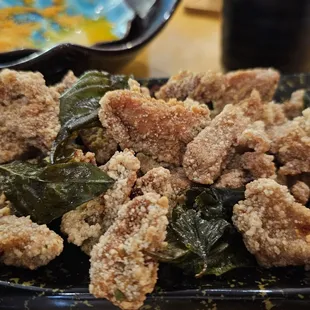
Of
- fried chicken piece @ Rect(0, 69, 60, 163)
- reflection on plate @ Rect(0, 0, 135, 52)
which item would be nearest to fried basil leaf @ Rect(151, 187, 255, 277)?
fried chicken piece @ Rect(0, 69, 60, 163)

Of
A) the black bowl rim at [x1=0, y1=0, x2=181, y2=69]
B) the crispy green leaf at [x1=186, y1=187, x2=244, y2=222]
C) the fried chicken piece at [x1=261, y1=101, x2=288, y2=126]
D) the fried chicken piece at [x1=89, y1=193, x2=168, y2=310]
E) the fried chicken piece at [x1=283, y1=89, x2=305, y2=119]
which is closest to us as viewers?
the fried chicken piece at [x1=89, y1=193, x2=168, y2=310]

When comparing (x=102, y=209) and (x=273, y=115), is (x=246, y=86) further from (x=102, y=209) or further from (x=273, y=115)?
(x=102, y=209)

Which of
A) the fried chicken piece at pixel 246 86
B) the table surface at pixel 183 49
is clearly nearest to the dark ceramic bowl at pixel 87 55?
the table surface at pixel 183 49

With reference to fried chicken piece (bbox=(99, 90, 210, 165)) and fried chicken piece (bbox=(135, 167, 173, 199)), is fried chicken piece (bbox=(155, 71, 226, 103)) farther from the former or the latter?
fried chicken piece (bbox=(135, 167, 173, 199))

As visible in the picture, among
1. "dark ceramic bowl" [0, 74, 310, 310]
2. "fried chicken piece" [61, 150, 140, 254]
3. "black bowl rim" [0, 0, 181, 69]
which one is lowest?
"dark ceramic bowl" [0, 74, 310, 310]

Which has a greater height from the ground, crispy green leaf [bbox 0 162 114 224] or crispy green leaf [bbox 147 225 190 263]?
crispy green leaf [bbox 0 162 114 224]

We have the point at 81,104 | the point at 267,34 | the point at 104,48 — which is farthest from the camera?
the point at 267,34

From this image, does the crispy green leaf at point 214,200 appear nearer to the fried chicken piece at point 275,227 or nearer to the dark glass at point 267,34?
the fried chicken piece at point 275,227

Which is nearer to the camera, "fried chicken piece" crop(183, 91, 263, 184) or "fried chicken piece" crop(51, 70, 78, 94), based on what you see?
"fried chicken piece" crop(183, 91, 263, 184)

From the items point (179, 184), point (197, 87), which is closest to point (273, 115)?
point (197, 87)
